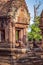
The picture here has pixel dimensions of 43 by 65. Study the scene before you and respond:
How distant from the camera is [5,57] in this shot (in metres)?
10.3

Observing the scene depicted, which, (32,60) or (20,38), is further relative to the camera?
(20,38)

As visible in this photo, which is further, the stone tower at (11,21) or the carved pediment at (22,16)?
the carved pediment at (22,16)

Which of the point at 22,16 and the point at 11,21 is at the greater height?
the point at 22,16

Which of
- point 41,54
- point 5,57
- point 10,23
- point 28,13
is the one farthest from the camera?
point 28,13

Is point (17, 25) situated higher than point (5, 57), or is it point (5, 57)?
point (17, 25)

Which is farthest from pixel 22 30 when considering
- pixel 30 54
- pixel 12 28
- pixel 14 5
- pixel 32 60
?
pixel 32 60

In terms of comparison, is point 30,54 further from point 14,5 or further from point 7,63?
point 14,5

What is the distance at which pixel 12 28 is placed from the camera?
1258 cm

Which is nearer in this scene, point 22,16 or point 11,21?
point 11,21

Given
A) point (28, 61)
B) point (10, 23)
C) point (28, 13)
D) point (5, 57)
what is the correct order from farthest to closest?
point (28, 13)
point (10, 23)
point (5, 57)
point (28, 61)

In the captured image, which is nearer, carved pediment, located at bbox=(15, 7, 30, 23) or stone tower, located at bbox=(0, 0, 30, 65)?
stone tower, located at bbox=(0, 0, 30, 65)

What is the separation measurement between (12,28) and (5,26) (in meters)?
0.40

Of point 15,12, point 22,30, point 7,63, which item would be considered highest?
point 15,12

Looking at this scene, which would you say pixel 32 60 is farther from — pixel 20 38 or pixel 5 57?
pixel 20 38
